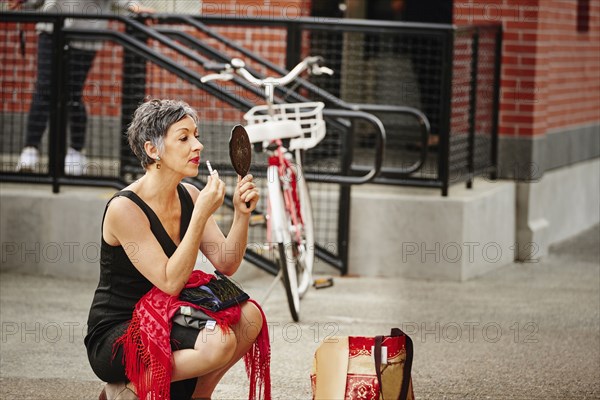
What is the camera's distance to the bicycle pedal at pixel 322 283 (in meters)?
8.54

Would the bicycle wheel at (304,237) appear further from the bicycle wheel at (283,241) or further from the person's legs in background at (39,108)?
the person's legs in background at (39,108)

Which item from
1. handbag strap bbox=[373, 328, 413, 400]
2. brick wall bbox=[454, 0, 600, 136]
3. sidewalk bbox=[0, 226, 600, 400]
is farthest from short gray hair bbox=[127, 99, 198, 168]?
brick wall bbox=[454, 0, 600, 136]

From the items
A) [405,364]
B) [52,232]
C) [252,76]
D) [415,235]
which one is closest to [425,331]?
[415,235]

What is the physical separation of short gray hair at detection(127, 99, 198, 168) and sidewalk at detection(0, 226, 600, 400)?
1.61 meters

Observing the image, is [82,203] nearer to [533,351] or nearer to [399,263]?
[399,263]

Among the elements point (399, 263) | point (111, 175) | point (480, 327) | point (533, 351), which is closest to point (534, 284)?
point (399, 263)

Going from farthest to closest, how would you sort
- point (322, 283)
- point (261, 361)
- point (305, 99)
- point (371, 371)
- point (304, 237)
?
1. point (305, 99)
2. point (322, 283)
3. point (304, 237)
4. point (261, 361)
5. point (371, 371)

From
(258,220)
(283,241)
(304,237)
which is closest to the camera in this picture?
(283,241)

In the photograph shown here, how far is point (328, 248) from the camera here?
938 centimetres

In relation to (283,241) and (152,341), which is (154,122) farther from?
(283,241)

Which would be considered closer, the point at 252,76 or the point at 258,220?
the point at 258,220

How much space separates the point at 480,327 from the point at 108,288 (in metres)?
3.38

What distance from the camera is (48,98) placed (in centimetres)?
941

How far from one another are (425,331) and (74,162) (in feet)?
11.0
